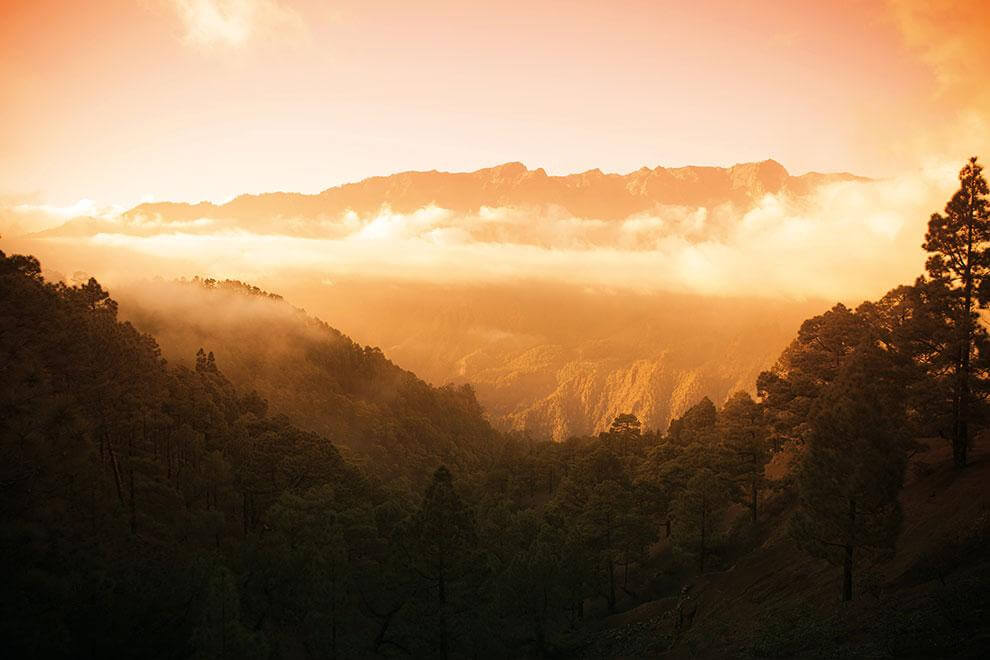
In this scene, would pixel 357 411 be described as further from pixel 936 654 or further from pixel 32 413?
pixel 936 654

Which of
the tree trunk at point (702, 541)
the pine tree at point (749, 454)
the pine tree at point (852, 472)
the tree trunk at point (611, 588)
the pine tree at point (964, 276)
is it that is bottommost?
the tree trunk at point (611, 588)

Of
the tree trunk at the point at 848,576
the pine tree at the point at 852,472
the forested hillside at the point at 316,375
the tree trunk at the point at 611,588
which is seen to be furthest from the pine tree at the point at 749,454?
the forested hillside at the point at 316,375

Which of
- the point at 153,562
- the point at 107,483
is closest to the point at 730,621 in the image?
the point at 153,562

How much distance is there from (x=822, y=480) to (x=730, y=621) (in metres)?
12.0

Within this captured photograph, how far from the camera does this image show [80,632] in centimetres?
2330

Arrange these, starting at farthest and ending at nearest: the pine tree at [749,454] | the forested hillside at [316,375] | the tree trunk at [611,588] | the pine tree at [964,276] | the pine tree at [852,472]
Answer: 1. the forested hillside at [316,375]
2. the pine tree at [749,454]
3. the tree trunk at [611,588]
4. the pine tree at [964,276]
5. the pine tree at [852,472]

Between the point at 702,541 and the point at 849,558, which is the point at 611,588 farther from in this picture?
the point at 849,558

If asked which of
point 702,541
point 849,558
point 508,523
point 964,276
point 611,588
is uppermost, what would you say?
point 964,276

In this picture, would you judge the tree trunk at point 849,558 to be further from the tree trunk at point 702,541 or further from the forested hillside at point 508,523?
the tree trunk at point 702,541

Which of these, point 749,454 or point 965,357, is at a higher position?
point 965,357

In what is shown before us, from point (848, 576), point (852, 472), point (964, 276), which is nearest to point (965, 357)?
point (964, 276)

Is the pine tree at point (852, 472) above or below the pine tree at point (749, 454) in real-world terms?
above

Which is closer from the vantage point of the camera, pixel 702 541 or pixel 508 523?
pixel 702 541

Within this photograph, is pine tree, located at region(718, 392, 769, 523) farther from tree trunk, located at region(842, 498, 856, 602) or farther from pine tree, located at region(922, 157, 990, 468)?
tree trunk, located at region(842, 498, 856, 602)
